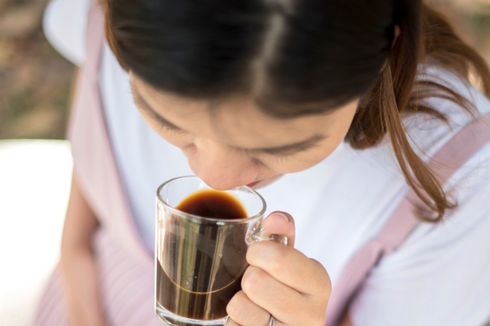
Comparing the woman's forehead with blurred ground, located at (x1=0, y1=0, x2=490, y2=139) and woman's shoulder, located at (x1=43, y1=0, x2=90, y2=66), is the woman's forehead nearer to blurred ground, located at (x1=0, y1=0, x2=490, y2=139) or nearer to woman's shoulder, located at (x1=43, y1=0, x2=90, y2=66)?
woman's shoulder, located at (x1=43, y1=0, x2=90, y2=66)

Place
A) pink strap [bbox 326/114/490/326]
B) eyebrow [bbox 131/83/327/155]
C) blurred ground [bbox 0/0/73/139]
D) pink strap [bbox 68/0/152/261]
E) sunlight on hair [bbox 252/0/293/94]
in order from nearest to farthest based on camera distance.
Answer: sunlight on hair [bbox 252/0/293/94]
eyebrow [bbox 131/83/327/155]
pink strap [bbox 326/114/490/326]
pink strap [bbox 68/0/152/261]
blurred ground [bbox 0/0/73/139]

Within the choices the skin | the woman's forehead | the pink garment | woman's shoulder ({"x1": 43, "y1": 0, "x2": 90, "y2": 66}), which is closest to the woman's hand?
the skin

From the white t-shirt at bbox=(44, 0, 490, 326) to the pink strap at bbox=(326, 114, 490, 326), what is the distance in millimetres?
11

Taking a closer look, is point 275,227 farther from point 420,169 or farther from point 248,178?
point 420,169

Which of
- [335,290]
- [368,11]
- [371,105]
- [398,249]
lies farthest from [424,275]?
[368,11]

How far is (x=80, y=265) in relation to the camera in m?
1.42

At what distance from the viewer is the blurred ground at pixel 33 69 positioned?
8.70 ft

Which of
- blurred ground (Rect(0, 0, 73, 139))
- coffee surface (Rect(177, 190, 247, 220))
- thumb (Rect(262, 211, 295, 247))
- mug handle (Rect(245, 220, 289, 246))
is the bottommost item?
blurred ground (Rect(0, 0, 73, 139))

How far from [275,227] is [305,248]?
0.37 meters

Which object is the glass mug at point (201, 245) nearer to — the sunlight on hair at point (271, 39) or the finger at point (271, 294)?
the finger at point (271, 294)

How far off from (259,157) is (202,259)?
14 centimetres

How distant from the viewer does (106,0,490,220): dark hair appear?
2.38 ft

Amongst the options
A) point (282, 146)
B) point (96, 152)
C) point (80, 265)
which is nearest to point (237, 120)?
point (282, 146)

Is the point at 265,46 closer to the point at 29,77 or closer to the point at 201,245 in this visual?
the point at 201,245
